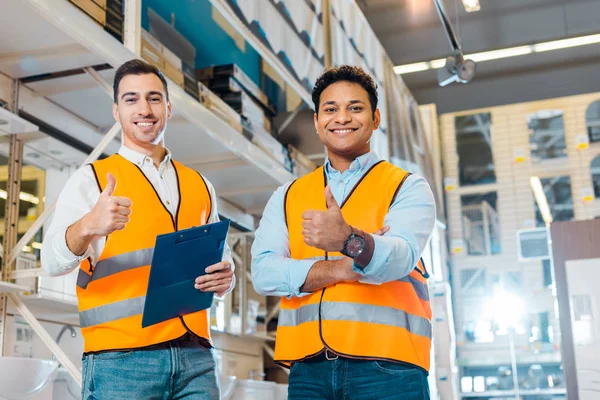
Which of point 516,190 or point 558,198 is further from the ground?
point 516,190

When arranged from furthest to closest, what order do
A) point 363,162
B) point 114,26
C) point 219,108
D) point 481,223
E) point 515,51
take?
point 515,51 → point 481,223 → point 219,108 → point 114,26 → point 363,162

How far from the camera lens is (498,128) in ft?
30.8

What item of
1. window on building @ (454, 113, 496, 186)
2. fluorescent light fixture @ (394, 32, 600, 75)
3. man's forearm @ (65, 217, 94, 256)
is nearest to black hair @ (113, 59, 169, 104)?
man's forearm @ (65, 217, 94, 256)

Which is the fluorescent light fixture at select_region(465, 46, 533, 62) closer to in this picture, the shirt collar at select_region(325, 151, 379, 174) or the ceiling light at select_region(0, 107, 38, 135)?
the ceiling light at select_region(0, 107, 38, 135)

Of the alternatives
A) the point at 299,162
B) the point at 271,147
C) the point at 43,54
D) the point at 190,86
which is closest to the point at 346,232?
the point at 43,54

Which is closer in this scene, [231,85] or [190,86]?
[190,86]

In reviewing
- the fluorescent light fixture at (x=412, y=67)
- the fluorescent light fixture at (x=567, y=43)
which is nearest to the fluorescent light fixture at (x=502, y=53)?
the fluorescent light fixture at (x=567, y=43)

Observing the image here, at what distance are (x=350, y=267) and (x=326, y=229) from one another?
180 mm

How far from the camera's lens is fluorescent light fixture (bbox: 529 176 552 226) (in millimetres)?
8805

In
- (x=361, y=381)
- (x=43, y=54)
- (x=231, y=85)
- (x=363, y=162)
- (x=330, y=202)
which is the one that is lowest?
(x=361, y=381)

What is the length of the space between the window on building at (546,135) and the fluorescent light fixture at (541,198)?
32cm

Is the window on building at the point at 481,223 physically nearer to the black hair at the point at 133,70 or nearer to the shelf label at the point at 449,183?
the shelf label at the point at 449,183

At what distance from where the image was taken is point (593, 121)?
351 inches

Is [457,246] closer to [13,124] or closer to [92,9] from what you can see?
[13,124]
